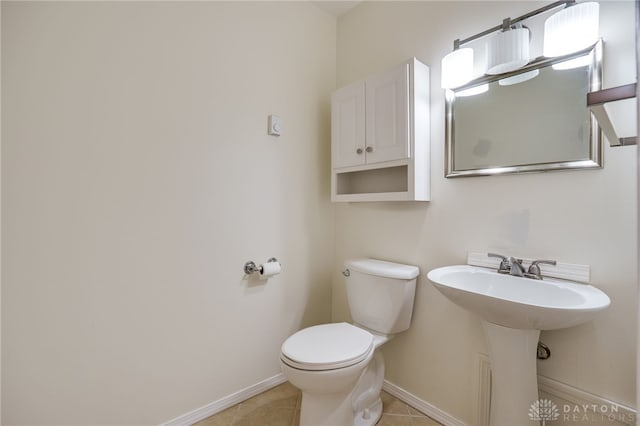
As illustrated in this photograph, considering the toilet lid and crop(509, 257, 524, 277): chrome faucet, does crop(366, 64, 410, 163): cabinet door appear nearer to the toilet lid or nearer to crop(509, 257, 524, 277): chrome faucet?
crop(509, 257, 524, 277): chrome faucet

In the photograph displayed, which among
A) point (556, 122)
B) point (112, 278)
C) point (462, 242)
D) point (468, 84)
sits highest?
point (468, 84)

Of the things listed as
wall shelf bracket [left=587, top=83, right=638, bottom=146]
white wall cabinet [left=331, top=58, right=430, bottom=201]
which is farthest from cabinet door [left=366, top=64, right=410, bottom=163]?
wall shelf bracket [left=587, top=83, right=638, bottom=146]

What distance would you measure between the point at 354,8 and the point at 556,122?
1.53m

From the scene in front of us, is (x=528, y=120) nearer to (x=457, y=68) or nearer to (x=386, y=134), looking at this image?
(x=457, y=68)

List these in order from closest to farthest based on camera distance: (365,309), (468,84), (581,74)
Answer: (581,74)
(468,84)
(365,309)

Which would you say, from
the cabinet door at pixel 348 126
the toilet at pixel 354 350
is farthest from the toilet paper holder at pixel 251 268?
the cabinet door at pixel 348 126

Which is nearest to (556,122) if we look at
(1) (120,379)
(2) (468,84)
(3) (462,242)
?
(2) (468,84)

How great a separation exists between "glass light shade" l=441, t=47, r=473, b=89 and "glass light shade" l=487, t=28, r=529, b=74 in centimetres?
12

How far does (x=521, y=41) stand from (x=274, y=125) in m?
1.25

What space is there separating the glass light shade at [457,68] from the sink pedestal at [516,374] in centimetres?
110

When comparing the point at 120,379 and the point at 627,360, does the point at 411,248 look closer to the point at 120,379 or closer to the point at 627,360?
the point at 627,360

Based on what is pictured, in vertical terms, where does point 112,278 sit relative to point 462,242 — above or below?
below

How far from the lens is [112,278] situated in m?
1.26

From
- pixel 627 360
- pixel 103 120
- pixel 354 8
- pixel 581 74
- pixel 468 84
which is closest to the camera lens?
pixel 627 360
